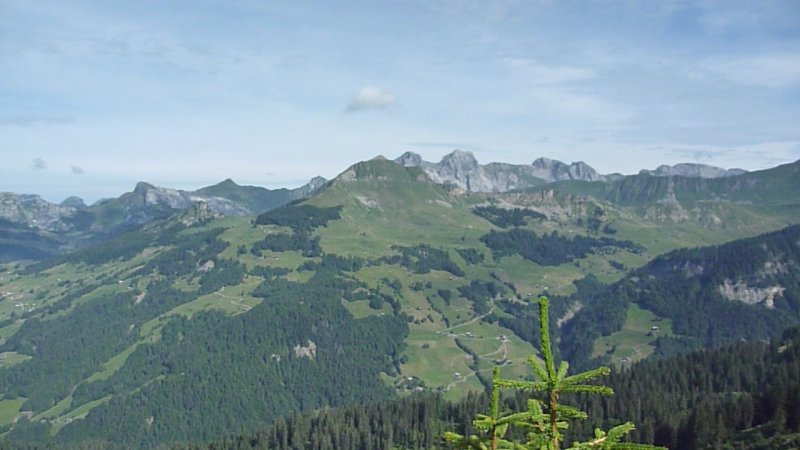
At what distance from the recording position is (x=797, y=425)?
12725 cm

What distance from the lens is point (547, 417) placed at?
11570 mm

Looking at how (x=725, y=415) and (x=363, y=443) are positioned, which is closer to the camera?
(x=725, y=415)

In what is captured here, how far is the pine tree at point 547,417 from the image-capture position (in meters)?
10.9

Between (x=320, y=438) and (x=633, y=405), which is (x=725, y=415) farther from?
(x=320, y=438)

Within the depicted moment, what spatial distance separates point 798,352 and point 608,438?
735ft

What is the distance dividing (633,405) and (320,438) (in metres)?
89.3

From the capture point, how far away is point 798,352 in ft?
648

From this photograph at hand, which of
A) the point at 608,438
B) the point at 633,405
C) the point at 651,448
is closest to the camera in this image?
the point at 651,448

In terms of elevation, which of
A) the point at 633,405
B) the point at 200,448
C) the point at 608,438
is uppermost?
the point at 608,438

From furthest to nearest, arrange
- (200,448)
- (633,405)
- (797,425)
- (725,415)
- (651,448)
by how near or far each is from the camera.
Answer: (200,448) < (633,405) < (725,415) < (797,425) < (651,448)

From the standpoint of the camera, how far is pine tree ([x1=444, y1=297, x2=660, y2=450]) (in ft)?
35.8

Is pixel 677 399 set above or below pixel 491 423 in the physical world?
below

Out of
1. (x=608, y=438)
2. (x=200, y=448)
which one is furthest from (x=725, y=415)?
(x=608, y=438)

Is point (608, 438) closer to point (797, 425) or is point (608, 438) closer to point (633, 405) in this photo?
point (797, 425)
